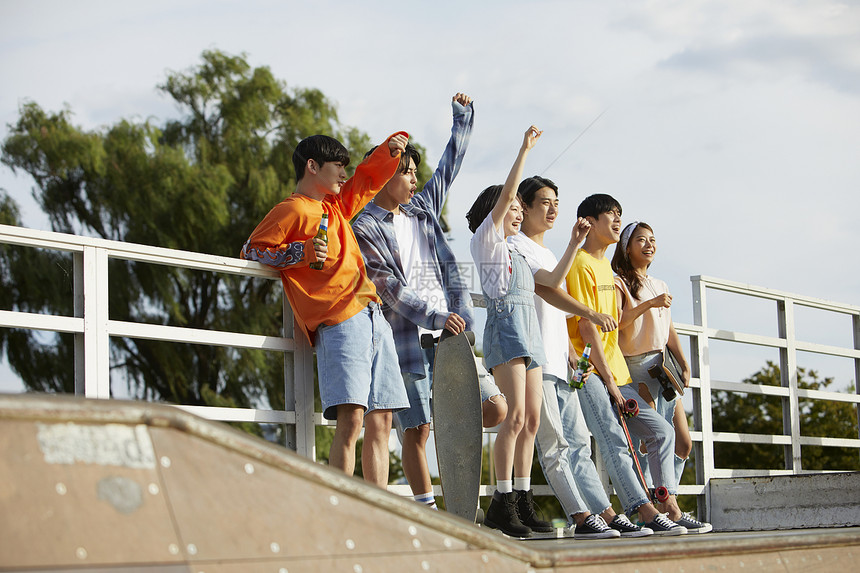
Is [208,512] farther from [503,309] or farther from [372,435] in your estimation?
[503,309]

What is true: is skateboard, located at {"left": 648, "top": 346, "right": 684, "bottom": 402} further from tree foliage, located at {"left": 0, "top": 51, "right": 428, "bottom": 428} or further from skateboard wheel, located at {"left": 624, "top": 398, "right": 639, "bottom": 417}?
tree foliage, located at {"left": 0, "top": 51, "right": 428, "bottom": 428}

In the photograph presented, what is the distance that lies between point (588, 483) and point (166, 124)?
16.2 meters

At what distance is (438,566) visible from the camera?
2.27m

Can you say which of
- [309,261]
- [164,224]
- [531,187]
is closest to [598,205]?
[531,187]

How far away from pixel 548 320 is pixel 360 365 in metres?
1.48

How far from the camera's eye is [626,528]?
15.9ft

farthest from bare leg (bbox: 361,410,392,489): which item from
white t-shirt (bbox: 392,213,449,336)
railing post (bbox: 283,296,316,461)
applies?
white t-shirt (bbox: 392,213,449,336)

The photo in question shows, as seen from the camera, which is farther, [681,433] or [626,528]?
[681,433]

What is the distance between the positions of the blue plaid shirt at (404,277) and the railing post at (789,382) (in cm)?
385

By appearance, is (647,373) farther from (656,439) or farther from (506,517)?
(506,517)

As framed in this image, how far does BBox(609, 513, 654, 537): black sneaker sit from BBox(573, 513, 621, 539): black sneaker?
2.0 inches

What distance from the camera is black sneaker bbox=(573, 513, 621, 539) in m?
4.71

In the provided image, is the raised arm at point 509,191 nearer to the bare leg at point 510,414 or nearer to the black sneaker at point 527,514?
the bare leg at point 510,414

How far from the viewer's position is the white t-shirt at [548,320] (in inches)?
204
